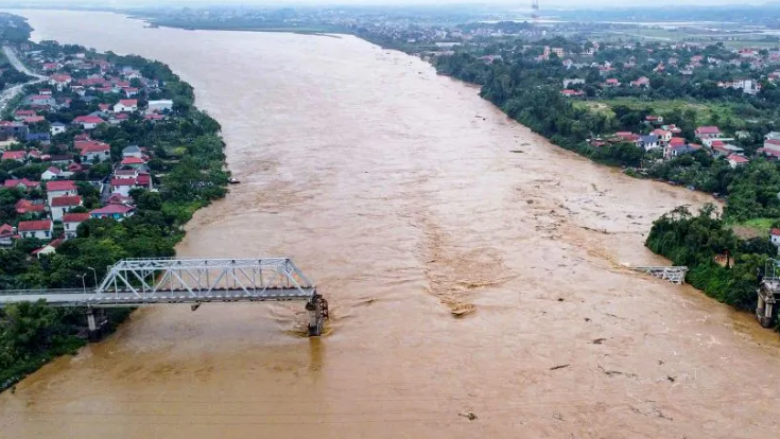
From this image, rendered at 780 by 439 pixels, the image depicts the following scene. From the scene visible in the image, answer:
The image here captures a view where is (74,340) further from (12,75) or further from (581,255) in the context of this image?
(12,75)

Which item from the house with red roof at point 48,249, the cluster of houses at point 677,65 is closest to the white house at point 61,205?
the house with red roof at point 48,249

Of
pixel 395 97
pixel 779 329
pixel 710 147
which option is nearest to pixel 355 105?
pixel 395 97

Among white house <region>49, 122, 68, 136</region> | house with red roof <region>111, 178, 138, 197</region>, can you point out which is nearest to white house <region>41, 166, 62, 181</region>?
house with red roof <region>111, 178, 138, 197</region>

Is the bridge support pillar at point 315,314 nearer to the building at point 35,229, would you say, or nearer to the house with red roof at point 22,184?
the building at point 35,229

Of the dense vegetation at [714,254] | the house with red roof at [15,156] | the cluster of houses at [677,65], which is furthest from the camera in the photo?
the cluster of houses at [677,65]

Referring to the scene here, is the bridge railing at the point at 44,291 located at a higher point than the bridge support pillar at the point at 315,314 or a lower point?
higher

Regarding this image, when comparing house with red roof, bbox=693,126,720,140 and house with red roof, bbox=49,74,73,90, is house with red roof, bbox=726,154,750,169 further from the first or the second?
house with red roof, bbox=49,74,73,90
